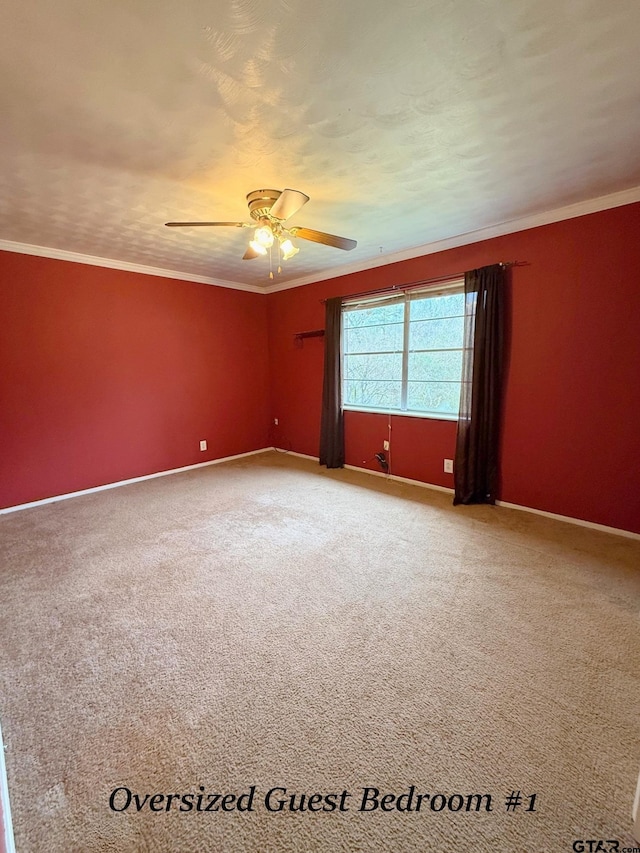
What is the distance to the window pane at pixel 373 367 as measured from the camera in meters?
4.03

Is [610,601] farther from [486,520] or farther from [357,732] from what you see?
[357,732]

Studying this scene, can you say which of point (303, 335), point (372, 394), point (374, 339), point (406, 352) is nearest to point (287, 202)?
point (406, 352)

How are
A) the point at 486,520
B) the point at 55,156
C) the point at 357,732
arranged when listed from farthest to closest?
the point at 486,520 → the point at 55,156 → the point at 357,732

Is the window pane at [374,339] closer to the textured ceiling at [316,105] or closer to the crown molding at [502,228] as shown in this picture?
the crown molding at [502,228]

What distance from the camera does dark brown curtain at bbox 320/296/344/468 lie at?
14.1 feet

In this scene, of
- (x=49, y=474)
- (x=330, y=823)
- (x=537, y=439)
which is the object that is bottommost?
(x=330, y=823)

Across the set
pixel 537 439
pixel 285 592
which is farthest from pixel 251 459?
pixel 537 439

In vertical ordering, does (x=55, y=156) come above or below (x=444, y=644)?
above

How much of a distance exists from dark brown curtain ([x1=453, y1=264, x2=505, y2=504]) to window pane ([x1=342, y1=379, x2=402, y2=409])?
88 centimetres

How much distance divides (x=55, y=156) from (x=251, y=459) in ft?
12.3

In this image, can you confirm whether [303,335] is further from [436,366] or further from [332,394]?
[436,366]

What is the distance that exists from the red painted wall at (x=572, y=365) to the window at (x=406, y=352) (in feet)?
0.83

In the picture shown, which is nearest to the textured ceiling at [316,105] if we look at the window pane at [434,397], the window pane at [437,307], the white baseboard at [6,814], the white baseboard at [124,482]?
the window pane at [437,307]

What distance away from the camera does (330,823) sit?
1.06 meters
